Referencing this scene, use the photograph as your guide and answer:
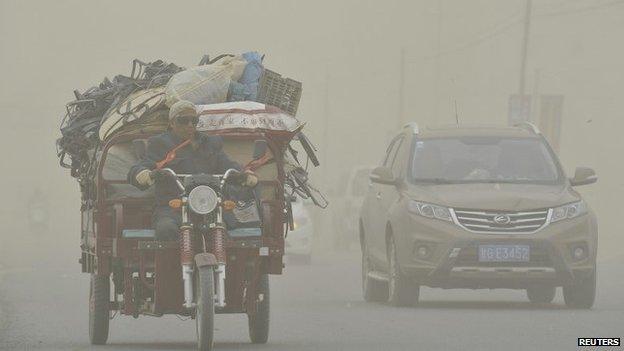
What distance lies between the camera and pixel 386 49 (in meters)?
61.7

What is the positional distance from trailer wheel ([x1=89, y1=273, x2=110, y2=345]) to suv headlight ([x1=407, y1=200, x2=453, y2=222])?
15.4 ft

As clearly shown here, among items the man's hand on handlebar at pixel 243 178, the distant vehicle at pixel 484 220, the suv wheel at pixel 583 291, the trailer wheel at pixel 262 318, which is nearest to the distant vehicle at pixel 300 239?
the distant vehicle at pixel 484 220

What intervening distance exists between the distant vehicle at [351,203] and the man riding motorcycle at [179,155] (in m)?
21.8

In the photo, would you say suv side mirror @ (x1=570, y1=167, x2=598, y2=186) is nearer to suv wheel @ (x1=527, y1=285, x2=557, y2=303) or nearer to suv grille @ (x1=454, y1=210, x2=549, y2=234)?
suv grille @ (x1=454, y1=210, x2=549, y2=234)

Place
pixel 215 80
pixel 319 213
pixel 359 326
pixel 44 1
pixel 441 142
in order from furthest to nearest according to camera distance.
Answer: pixel 44 1
pixel 319 213
pixel 441 142
pixel 359 326
pixel 215 80

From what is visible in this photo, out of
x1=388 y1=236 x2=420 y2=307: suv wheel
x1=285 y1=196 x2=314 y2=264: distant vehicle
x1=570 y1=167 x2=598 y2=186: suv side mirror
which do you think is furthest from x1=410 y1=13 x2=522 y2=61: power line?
x1=388 y1=236 x2=420 y2=307: suv wheel

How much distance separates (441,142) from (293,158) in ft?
A: 15.2

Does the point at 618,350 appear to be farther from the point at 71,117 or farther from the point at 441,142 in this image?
the point at 441,142

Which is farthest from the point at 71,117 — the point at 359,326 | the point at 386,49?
the point at 386,49

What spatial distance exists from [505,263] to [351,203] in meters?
18.5

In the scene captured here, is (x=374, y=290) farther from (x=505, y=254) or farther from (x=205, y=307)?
(x=205, y=307)

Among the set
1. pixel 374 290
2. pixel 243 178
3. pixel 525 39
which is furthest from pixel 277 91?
pixel 525 39

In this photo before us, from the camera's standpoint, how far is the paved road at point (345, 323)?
12602 mm

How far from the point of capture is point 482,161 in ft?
57.7
